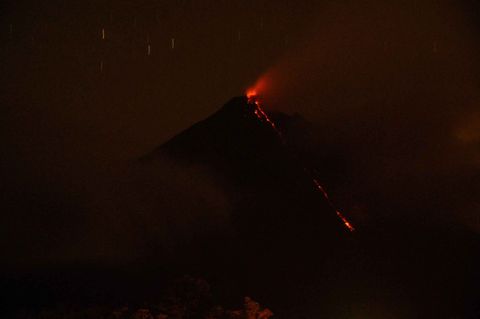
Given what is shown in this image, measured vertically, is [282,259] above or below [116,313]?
above

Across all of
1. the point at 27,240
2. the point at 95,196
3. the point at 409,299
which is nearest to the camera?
the point at 409,299

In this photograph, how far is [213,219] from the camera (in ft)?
31.7

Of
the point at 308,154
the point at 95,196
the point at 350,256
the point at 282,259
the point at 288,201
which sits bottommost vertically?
the point at 350,256

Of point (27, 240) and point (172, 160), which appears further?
point (172, 160)

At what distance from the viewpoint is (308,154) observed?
11.1 meters

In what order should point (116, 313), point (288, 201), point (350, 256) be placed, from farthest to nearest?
point (288, 201)
point (350, 256)
point (116, 313)

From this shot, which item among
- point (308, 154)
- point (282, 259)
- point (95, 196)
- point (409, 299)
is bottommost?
point (409, 299)

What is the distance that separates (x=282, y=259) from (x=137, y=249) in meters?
2.45

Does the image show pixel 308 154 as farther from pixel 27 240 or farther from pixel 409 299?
pixel 27 240

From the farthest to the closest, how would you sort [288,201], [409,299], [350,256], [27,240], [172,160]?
[172,160]
[288,201]
[27,240]
[350,256]
[409,299]

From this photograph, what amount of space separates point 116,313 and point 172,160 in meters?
6.35

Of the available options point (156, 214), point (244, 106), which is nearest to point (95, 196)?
point (156, 214)

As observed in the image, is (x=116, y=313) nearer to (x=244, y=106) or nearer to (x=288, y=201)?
(x=288, y=201)

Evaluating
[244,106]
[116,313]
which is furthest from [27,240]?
[244,106]
